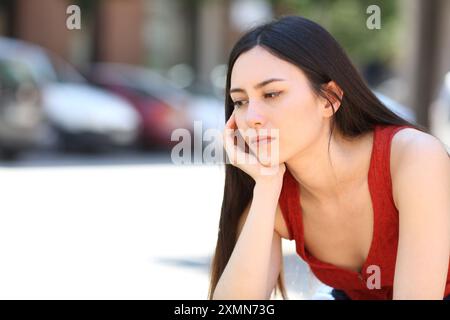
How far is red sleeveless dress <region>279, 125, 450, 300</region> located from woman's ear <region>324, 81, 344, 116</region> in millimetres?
152

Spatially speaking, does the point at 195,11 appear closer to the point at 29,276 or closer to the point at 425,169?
the point at 29,276

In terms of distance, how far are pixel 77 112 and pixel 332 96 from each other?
13.0 m

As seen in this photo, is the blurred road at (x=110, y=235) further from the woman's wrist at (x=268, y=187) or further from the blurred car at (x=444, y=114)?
the blurred car at (x=444, y=114)

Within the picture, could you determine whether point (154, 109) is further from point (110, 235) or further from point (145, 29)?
point (145, 29)

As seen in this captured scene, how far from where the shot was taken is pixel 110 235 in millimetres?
7195

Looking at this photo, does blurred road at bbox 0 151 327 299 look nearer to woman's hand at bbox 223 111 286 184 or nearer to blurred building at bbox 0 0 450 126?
woman's hand at bbox 223 111 286 184

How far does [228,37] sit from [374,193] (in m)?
28.2

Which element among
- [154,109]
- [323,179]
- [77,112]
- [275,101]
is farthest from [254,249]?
[154,109]

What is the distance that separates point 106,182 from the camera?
11328 mm

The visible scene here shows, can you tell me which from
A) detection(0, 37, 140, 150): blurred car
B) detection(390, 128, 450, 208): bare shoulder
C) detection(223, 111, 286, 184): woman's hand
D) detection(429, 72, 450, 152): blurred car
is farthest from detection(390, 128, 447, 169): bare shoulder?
detection(0, 37, 140, 150): blurred car

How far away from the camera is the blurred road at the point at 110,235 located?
5.12 meters

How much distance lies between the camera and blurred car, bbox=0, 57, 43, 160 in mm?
13297

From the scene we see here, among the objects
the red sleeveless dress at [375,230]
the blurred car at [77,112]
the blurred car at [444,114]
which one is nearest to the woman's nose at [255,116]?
the red sleeveless dress at [375,230]

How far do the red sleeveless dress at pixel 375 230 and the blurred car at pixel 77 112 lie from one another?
12.0m
